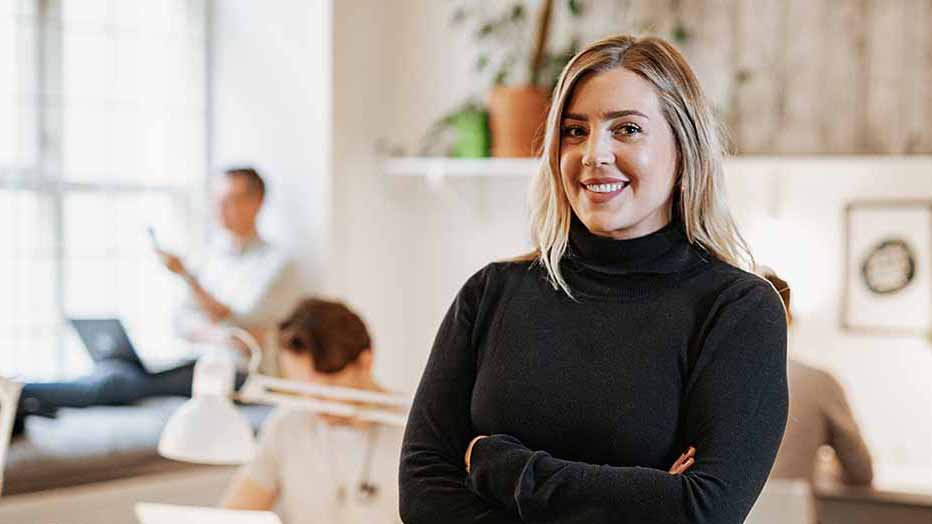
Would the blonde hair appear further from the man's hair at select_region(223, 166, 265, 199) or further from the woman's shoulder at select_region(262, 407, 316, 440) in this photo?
the man's hair at select_region(223, 166, 265, 199)

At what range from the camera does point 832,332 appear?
164 inches

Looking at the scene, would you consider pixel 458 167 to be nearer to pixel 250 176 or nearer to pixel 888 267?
pixel 250 176

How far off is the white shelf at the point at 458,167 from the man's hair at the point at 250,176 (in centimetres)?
59

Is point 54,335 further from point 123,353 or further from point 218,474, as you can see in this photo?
point 218,474

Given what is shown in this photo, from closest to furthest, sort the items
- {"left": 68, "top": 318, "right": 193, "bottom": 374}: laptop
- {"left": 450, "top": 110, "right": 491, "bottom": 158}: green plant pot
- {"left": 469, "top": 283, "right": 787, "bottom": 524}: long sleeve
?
{"left": 469, "top": 283, "right": 787, "bottom": 524}: long sleeve, {"left": 68, "top": 318, "right": 193, "bottom": 374}: laptop, {"left": 450, "top": 110, "right": 491, "bottom": 158}: green plant pot

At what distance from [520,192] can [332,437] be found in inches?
90.4

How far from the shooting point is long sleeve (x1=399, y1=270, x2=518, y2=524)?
1.65 meters

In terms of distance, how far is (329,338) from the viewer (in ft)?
9.29

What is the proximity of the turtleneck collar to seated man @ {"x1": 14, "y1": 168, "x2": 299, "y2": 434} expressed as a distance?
302cm

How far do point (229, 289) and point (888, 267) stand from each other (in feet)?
7.54

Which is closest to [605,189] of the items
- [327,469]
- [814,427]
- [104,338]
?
[327,469]

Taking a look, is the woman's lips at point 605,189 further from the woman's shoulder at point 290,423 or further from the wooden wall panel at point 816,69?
the wooden wall panel at point 816,69

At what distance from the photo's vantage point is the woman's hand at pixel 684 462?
4.87ft

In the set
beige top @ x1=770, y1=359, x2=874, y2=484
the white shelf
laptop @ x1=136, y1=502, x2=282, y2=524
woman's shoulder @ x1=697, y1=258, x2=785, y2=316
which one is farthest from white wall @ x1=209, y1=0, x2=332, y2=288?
woman's shoulder @ x1=697, y1=258, x2=785, y2=316
